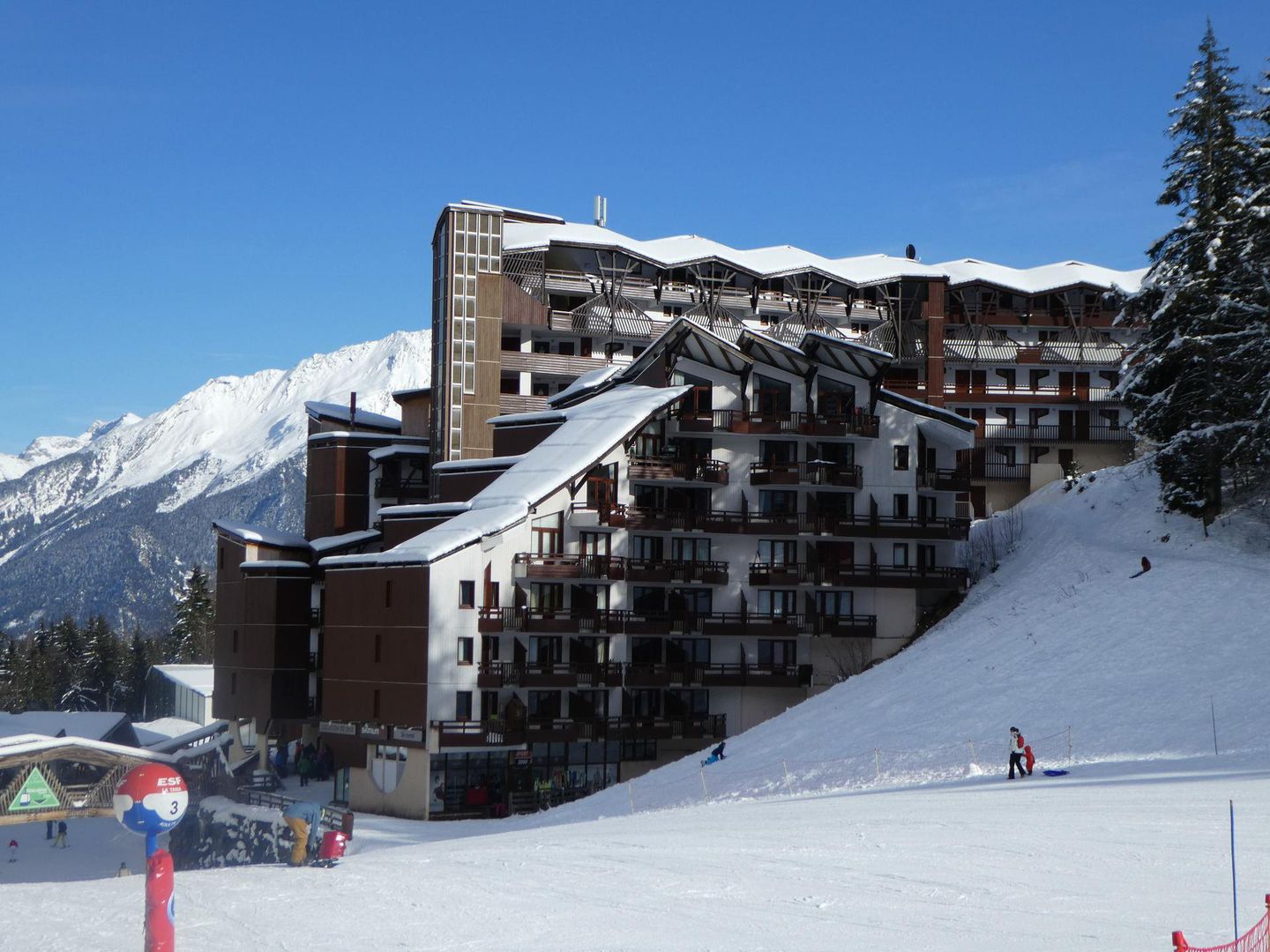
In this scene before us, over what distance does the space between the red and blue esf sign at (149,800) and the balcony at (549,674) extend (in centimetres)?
4111

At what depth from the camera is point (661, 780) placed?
177 feet

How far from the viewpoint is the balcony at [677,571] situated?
65.8 m

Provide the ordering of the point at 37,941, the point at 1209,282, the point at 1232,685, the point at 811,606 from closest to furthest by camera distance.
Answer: the point at 37,941
the point at 1232,685
the point at 1209,282
the point at 811,606

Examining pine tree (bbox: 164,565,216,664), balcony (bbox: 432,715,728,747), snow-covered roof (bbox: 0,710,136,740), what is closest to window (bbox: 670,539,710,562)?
balcony (bbox: 432,715,728,747)

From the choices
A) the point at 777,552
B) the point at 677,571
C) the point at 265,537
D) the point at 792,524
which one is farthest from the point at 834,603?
the point at 265,537

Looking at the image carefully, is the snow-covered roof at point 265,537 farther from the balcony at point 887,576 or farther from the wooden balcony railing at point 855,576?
the balcony at point 887,576

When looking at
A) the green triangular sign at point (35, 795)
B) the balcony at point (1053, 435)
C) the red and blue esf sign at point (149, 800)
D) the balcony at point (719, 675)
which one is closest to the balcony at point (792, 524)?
the balcony at point (719, 675)

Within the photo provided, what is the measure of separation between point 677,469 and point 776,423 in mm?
5635

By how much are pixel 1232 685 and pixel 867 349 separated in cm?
2698

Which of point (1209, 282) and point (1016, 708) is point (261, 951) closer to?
point (1016, 708)

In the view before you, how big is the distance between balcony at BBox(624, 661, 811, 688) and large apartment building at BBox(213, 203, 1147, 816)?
128 millimetres

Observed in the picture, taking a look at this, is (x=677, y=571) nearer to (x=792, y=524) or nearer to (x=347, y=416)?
(x=792, y=524)

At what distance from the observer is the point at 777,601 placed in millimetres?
69500

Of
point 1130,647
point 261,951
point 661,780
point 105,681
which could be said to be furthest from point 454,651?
point 105,681
